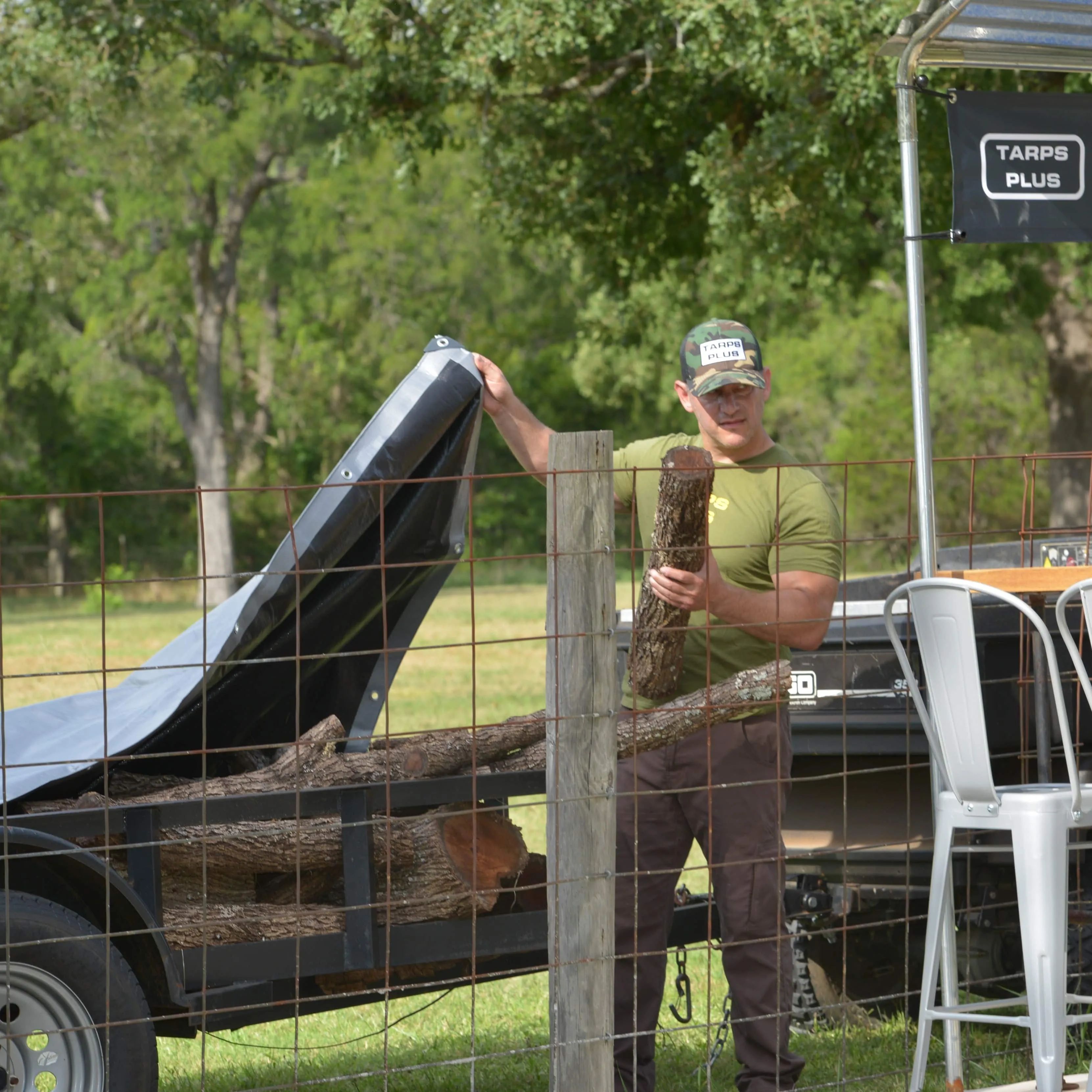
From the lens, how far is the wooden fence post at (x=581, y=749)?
3.59 meters

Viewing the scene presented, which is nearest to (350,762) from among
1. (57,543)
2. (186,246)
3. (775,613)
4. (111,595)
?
(775,613)

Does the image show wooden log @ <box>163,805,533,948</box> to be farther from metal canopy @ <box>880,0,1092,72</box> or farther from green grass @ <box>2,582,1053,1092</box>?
metal canopy @ <box>880,0,1092,72</box>

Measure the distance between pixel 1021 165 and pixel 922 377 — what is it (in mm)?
670

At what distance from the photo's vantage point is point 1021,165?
4090 mm

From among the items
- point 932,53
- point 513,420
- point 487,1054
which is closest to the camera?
point 932,53

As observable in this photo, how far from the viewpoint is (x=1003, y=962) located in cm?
482

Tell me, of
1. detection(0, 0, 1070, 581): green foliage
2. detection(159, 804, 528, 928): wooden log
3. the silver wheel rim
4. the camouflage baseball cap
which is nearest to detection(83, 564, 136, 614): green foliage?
detection(0, 0, 1070, 581): green foliage

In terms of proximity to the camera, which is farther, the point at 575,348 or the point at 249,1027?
the point at 575,348

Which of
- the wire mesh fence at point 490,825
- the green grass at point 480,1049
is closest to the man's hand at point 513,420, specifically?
the wire mesh fence at point 490,825

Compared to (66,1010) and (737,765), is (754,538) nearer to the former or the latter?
(737,765)

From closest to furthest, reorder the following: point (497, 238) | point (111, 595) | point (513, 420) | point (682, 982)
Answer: point (513, 420) < point (682, 982) < point (111, 595) < point (497, 238)

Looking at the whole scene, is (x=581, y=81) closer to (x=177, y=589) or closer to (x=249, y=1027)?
(x=249, y=1027)

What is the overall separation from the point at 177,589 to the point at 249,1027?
3026cm

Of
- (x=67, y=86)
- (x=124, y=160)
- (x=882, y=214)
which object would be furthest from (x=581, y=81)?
(x=124, y=160)
